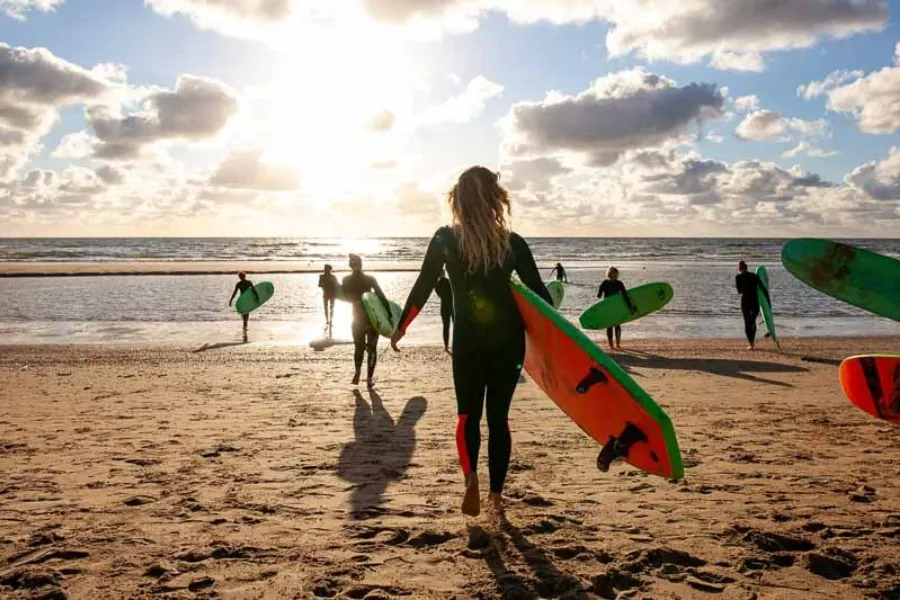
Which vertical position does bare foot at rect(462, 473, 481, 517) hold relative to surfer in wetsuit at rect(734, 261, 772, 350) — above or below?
below

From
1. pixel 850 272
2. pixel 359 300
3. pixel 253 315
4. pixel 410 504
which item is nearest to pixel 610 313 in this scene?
pixel 359 300

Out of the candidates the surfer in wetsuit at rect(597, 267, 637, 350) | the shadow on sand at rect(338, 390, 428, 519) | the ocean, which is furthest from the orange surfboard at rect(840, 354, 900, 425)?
the ocean

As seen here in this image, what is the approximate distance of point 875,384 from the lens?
489 centimetres

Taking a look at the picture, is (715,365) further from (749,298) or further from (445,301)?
(445,301)

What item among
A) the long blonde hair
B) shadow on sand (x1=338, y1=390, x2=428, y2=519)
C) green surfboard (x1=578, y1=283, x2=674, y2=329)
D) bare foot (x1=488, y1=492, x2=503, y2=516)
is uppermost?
the long blonde hair

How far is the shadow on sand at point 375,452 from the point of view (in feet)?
14.0

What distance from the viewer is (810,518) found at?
3.73m

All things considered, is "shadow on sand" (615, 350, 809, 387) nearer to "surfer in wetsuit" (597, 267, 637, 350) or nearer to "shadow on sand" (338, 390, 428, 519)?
"surfer in wetsuit" (597, 267, 637, 350)

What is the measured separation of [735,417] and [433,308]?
14132 mm

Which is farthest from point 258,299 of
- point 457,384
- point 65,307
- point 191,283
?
point 191,283

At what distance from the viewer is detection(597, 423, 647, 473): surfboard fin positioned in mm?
3398

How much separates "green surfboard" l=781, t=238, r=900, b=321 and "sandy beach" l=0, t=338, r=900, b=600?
1135 millimetres

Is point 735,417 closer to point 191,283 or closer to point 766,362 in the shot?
Answer: point 766,362

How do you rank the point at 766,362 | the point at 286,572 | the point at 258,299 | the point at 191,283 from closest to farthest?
the point at 286,572, the point at 766,362, the point at 258,299, the point at 191,283
